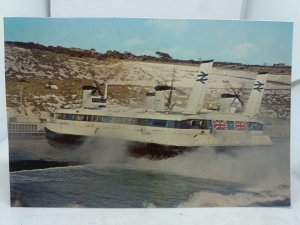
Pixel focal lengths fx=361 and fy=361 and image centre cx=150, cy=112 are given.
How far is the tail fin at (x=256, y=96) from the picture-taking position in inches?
26.2

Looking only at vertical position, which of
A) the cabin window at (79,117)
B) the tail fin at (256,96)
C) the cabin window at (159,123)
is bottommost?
the cabin window at (159,123)

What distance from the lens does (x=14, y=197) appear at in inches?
25.8

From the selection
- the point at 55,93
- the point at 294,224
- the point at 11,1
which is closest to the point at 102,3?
the point at 11,1

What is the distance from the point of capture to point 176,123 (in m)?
0.66

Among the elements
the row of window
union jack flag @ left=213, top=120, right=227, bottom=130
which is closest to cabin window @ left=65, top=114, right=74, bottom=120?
the row of window

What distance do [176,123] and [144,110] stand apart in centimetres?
6

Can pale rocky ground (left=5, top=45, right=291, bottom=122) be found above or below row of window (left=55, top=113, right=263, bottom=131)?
above

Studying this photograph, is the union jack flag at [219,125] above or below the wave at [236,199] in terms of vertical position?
above

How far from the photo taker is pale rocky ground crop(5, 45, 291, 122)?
64 centimetres

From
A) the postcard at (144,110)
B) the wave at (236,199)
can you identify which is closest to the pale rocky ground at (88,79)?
the postcard at (144,110)

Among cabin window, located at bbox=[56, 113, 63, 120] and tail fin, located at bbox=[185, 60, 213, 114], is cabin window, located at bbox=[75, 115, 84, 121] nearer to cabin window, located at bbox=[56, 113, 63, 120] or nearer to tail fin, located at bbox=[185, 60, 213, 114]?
cabin window, located at bbox=[56, 113, 63, 120]

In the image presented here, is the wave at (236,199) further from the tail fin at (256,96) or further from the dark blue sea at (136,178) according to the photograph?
the tail fin at (256,96)

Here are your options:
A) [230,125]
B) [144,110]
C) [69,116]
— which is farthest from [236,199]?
[69,116]

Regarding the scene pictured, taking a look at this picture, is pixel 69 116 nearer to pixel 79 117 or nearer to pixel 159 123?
pixel 79 117
